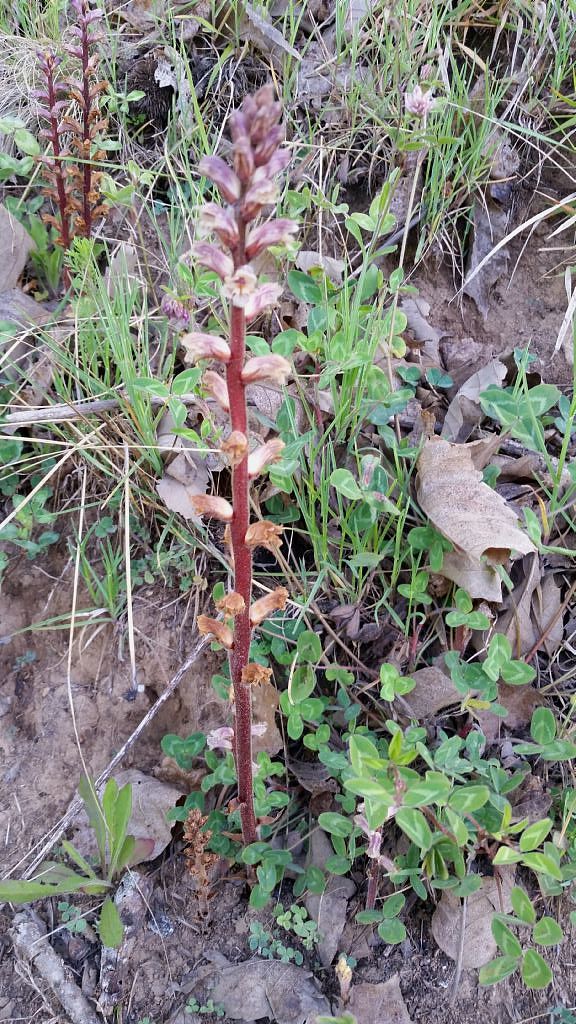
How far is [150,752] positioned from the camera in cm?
233

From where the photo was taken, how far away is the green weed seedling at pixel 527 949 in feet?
5.60

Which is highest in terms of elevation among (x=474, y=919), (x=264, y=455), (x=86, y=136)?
(x=86, y=136)

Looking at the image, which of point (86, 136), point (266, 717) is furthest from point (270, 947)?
point (86, 136)

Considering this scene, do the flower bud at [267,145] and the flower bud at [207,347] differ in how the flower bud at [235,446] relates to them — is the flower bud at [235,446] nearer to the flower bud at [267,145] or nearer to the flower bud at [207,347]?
the flower bud at [207,347]

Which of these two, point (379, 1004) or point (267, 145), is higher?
point (267, 145)

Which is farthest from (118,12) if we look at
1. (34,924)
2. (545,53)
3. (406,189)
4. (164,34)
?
(34,924)

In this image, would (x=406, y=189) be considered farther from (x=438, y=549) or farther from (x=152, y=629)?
(x=152, y=629)

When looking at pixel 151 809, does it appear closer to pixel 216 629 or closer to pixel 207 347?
pixel 216 629

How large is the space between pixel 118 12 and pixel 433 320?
79.4 inches

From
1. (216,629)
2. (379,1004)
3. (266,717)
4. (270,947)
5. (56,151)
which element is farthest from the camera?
(56,151)

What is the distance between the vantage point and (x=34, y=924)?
2.07m

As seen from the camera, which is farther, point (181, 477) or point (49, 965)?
point (181, 477)

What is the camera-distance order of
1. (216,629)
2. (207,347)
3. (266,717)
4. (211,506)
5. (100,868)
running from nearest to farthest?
(207,347), (211,506), (216,629), (100,868), (266,717)

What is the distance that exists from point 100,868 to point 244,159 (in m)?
1.92
